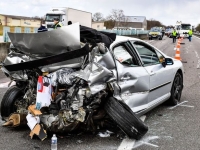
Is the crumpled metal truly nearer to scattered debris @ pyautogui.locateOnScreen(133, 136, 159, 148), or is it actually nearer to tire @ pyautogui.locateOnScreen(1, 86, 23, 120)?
tire @ pyautogui.locateOnScreen(1, 86, 23, 120)

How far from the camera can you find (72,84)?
436 cm

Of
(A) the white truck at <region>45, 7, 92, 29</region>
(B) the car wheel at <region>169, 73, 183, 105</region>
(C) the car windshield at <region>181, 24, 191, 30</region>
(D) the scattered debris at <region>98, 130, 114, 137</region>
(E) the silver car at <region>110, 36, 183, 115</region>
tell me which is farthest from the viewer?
(C) the car windshield at <region>181, 24, 191, 30</region>

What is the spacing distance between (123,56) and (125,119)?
1153mm

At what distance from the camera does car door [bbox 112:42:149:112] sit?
15.7ft

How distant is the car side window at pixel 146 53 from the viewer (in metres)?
5.53

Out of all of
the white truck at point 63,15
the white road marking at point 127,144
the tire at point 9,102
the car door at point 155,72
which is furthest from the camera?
the white truck at point 63,15

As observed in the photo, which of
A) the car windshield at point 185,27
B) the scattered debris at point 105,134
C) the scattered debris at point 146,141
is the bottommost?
the scattered debris at point 146,141

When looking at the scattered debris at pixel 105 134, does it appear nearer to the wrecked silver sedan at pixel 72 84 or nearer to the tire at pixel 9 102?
the wrecked silver sedan at pixel 72 84

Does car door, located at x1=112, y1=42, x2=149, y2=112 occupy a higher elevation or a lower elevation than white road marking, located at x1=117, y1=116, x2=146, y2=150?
higher

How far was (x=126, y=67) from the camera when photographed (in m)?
4.93

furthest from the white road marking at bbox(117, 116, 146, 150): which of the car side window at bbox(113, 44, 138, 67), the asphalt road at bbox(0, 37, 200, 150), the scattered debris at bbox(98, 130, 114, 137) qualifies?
the car side window at bbox(113, 44, 138, 67)

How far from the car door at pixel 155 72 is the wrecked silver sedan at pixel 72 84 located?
370mm

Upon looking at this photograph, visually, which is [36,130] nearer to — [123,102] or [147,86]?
[123,102]

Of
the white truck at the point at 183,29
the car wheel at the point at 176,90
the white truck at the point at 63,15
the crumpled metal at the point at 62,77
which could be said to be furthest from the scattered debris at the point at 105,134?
the white truck at the point at 183,29
